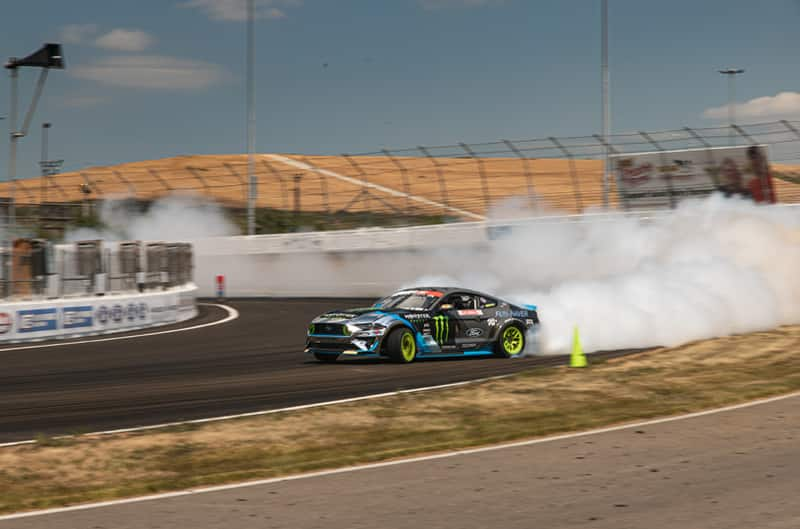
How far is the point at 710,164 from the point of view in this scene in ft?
126

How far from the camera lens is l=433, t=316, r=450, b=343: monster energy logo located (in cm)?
1722

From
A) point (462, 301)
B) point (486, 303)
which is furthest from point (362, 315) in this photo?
point (486, 303)

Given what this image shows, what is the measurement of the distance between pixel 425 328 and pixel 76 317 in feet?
32.6

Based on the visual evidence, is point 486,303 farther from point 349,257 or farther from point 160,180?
point 160,180

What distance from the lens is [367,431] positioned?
10336mm

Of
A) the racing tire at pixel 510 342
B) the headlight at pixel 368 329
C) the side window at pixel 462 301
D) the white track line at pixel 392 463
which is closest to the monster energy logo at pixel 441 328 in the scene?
the side window at pixel 462 301

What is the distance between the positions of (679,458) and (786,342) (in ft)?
34.9

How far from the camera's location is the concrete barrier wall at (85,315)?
2205 centimetres

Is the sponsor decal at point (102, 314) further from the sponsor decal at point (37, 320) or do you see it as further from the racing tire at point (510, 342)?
the racing tire at point (510, 342)

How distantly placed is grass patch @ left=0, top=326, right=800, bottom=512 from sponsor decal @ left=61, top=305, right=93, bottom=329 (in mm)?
12417

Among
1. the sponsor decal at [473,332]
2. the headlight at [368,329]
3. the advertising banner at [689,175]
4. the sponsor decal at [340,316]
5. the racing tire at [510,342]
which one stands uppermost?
the advertising banner at [689,175]

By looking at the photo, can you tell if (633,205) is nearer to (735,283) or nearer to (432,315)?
(735,283)

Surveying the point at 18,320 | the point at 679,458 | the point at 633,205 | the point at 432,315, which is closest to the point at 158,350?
the point at 18,320

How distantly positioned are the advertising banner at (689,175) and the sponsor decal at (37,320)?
2405 centimetres
